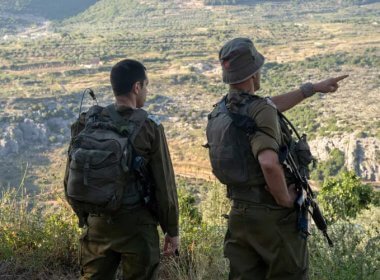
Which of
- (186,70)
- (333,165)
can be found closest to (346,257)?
(333,165)

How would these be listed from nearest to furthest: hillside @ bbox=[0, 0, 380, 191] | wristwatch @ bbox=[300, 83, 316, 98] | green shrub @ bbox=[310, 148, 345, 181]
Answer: wristwatch @ bbox=[300, 83, 316, 98]
green shrub @ bbox=[310, 148, 345, 181]
hillside @ bbox=[0, 0, 380, 191]

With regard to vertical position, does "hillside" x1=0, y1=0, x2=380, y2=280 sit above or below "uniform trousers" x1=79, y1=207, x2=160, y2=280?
below

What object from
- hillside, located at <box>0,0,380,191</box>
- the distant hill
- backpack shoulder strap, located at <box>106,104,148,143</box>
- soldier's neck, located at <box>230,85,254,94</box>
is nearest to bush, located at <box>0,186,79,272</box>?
backpack shoulder strap, located at <box>106,104,148,143</box>

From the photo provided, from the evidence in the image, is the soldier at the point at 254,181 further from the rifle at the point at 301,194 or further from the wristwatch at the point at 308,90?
the wristwatch at the point at 308,90

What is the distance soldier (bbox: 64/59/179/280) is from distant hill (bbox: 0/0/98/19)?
9241 centimetres

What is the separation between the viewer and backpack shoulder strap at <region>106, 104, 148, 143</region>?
194 cm

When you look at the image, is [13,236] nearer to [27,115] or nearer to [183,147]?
[183,147]

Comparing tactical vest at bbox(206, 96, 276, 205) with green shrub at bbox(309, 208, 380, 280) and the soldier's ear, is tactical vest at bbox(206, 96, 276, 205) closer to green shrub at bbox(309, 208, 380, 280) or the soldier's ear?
the soldier's ear

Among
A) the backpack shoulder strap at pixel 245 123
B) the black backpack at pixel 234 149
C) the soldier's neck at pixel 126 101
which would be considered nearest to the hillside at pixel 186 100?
the black backpack at pixel 234 149

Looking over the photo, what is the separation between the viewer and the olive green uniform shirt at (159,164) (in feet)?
6.44

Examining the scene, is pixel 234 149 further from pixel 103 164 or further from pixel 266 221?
pixel 103 164

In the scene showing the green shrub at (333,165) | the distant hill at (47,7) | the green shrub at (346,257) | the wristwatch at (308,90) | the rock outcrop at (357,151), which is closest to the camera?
the green shrub at (346,257)

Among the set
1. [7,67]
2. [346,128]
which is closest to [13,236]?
[346,128]

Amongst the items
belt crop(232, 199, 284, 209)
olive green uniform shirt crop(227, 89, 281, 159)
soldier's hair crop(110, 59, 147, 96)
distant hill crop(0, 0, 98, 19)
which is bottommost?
distant hill crop(0, 0, 98, 19)
